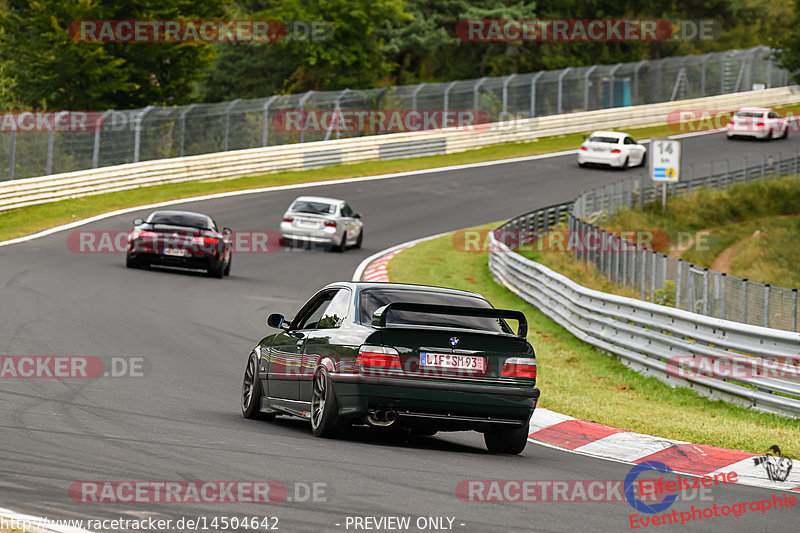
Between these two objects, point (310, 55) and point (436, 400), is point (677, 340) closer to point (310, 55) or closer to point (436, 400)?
point (436, 400)

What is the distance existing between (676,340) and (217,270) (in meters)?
12.5

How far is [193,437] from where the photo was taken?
9.30 m

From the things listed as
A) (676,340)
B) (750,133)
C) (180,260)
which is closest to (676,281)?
(676,340)

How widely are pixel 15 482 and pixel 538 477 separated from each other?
3.44 metres

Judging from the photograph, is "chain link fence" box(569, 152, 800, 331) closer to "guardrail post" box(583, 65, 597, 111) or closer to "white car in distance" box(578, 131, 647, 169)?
"white car in distance" box(578, 131, 647, 169)

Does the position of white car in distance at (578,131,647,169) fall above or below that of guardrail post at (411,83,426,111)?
below

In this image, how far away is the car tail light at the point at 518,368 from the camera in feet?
31.7

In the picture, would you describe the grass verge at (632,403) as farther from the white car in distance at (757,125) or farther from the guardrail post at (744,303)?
the white car in distance at (757,125)

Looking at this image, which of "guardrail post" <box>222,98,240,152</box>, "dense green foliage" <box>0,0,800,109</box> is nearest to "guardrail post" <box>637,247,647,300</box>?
"guardrail post" <box>222,98,240,152</box>

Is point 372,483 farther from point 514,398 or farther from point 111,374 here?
point 111,374

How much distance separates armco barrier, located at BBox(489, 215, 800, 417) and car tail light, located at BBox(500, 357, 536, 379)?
12.5 ft

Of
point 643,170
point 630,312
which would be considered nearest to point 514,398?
point 630,312

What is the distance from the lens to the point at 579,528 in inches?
269

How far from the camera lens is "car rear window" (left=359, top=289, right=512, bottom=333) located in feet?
32.1
